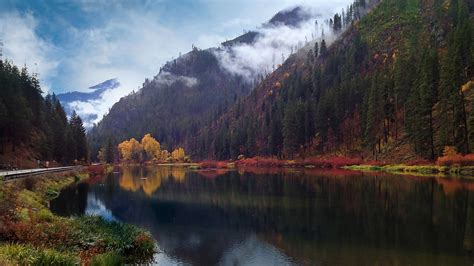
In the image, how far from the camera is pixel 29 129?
9769cm

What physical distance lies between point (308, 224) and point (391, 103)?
9147 centimetres

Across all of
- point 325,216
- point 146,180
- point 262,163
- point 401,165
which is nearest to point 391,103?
point 401,165

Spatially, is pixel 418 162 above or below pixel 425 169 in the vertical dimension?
above

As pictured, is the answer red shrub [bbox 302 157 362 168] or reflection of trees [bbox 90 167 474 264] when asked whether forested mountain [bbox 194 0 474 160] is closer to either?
red shrub [bbox 302 157 362 168]

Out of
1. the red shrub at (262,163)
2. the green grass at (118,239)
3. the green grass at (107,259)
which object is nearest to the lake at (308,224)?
the green grass at (118,239)

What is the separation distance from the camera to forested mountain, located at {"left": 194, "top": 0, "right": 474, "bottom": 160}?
275 ft

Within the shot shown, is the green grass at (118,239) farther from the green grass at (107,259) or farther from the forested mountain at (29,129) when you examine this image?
the forested mountain at (29,129)

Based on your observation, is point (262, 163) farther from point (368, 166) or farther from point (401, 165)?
point (401, 165)

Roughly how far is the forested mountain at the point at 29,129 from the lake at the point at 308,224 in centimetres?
4845

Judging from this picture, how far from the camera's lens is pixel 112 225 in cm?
2592

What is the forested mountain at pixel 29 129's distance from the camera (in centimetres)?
9106

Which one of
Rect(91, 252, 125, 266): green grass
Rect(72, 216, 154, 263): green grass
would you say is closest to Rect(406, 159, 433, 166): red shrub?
Rect(72, 216, 154, 263): green grass

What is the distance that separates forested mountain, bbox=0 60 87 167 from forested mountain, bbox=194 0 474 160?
7499cm

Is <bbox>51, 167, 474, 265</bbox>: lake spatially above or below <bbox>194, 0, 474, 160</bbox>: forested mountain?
below
